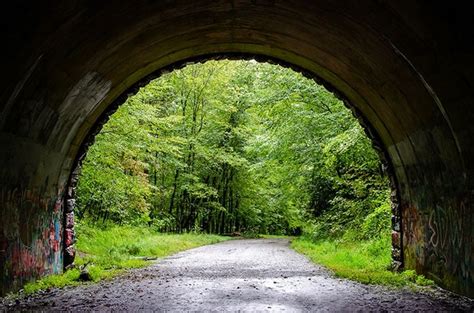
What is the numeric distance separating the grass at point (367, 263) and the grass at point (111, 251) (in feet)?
17.3

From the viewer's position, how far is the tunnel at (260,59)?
6551 millimetres

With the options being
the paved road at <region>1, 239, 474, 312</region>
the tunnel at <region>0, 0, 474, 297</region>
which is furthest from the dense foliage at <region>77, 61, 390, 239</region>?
the paved road at <region>1, 239, 474, 312</region>

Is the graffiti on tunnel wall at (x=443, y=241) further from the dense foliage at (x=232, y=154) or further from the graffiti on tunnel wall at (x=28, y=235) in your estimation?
the graffiti on tunnel wall at (x=28, y=235)

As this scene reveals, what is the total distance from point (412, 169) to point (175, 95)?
80.8ft

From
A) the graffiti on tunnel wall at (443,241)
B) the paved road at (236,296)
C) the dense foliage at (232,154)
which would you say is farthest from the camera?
the dense foliage at (232,154)

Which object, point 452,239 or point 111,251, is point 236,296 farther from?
point 111,251

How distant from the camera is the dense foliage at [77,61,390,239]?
15.6 meters

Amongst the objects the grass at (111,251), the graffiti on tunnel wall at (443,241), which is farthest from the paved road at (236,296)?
the grass at (111,251)

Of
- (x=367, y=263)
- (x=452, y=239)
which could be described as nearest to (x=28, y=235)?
(x=452, y=239)

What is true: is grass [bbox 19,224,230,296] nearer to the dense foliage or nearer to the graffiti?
the dense foliage

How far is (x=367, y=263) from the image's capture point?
12836 millimetres

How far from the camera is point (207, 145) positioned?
111ft

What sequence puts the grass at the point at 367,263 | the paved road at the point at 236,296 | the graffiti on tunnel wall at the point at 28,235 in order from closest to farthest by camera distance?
1. the paved road at the point at 236,296
2. the graffiti on tunnel wall at the point at 28,235
3. the grass at the point at 367,263

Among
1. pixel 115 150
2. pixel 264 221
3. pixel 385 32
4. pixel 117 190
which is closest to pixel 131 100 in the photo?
pixel 115 150
